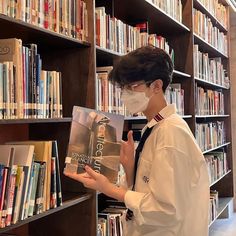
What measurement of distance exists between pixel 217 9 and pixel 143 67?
3.61 m

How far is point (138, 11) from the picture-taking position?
2.83 meters

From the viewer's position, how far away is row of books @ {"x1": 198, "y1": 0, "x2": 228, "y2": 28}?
4207mm

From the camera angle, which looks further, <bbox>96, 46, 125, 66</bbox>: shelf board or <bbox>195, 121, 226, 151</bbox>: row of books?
<bbox>195, 121, 226, 151</bbox>: row of books

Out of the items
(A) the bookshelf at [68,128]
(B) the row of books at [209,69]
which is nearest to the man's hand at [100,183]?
(A) the bookshelf at [68,128]

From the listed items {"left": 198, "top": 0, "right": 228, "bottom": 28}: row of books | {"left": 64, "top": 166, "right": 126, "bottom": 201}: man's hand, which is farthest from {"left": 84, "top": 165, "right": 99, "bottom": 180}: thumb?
{"left": 198, "top": 0, "right": 228, "bottom": 28}: row of books

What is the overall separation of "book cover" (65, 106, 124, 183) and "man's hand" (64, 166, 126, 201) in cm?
3

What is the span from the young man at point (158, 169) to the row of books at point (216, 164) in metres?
2.69

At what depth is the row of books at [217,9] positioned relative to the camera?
13.8 ft

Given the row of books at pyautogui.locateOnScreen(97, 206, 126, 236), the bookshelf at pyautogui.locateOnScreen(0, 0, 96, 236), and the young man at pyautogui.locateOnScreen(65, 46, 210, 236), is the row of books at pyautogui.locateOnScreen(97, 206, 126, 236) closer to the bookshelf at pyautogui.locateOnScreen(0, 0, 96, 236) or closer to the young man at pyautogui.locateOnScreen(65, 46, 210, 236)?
the bookshelf at pyautogui.locateOnScreen(0, 0, 96, 236)

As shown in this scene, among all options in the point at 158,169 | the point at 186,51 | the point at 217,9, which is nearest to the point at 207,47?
the point at 217,9

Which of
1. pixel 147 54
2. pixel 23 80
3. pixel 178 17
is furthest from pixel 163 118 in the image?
pixel 178 17

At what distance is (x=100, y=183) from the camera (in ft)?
4.60

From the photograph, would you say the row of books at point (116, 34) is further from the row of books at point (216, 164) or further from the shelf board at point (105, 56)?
the row of books at point (216, 164)

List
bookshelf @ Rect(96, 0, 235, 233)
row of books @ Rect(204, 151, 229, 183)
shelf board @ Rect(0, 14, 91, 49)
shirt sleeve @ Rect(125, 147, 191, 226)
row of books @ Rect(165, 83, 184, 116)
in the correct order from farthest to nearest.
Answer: row of books @ Rect(204, 151, 229, 183), row of books @ Rect(165, 83, 184, 116), bookshelf @ Rect(96, 0, 235, 233), shelf board @ Rect(0, 14, 91, 49), shirt sleeve @ Rect(125, 147, 191, 226)
